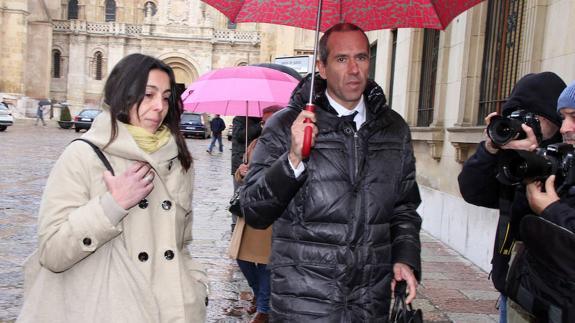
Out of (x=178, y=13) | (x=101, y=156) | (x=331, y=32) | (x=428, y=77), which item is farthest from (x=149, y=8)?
(x=101, y=156)

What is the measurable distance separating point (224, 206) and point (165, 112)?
841cm

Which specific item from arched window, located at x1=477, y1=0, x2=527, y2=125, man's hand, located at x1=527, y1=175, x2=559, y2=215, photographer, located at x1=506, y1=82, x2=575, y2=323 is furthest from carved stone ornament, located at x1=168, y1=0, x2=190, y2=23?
man's hand, located at x1=527, y1=175, x2=559, y2=215

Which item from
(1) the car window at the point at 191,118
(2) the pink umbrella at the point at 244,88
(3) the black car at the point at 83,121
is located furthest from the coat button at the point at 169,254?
(1) the car window at the point at 191,118

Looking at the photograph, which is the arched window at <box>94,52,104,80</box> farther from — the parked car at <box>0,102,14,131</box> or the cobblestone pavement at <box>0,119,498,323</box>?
the cobblestone pavement at <box>0,119,498,323</box>

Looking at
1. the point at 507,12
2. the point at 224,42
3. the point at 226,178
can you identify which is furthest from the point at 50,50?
the point at 507,12

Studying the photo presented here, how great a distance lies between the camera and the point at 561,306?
226 cm

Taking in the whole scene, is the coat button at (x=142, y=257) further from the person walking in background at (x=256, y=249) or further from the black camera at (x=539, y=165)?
the person walking in background at (x=256, y=249)

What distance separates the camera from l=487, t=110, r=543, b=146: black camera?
239cm

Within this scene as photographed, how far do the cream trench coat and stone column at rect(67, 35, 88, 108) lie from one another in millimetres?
50184

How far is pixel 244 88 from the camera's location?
5766 millimetres

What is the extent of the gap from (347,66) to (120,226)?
1240 millimetres

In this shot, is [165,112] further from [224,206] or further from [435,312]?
[224,206]

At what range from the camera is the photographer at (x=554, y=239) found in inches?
86.4

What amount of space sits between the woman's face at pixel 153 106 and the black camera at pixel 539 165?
1.45 meters
